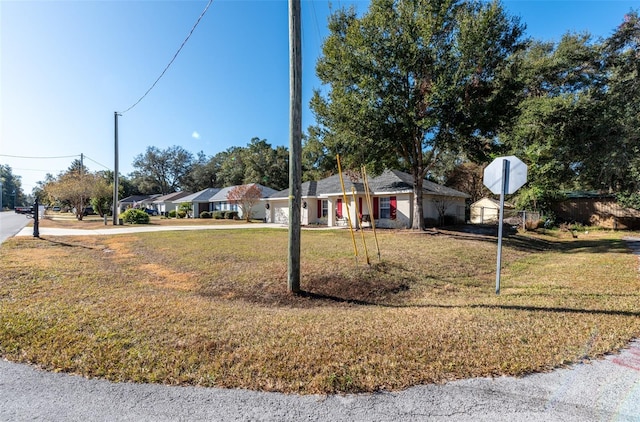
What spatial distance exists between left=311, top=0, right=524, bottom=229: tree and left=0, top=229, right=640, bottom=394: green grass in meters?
7.51

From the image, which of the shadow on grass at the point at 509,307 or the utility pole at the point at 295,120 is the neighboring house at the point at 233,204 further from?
the shadow on grass at the point at 509,307

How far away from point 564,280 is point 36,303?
10142mm

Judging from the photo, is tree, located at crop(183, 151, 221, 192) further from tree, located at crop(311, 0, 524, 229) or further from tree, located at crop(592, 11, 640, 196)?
tree, located at crop(592, 11, 640, 196)

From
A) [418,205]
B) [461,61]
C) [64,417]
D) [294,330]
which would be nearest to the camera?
[64,417]

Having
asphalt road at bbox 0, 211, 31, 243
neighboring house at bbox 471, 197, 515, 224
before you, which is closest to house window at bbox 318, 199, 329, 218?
neighboring house at bbox 471, 197, 515, 224

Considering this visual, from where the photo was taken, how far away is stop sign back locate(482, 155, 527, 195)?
5.61 meters

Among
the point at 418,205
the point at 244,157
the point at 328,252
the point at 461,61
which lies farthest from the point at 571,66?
the point at 244,157

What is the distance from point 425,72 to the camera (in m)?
13.9

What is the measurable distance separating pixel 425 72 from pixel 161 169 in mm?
62392

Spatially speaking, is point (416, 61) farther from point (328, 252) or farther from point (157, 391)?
point (157, 391)

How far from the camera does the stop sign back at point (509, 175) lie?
18.4 ft

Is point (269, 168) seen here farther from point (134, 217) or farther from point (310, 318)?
point (310, 318)

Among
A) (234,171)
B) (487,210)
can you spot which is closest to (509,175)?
(487,210)

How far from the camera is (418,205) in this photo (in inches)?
646
